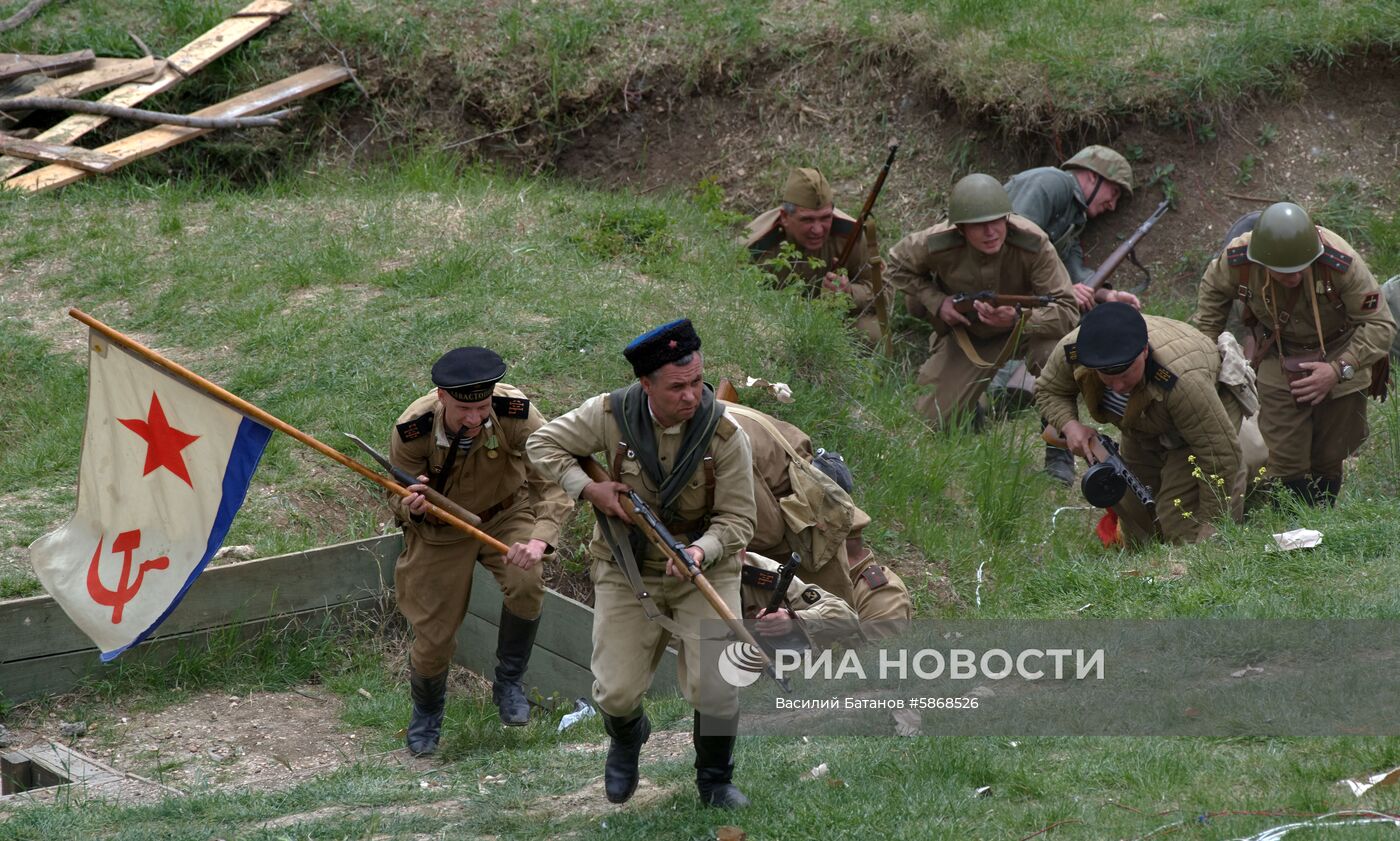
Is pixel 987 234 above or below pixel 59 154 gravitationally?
below

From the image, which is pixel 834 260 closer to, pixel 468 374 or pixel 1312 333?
pixel 1312 333

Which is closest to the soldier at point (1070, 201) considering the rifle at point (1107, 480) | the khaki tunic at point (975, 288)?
the khaki tunic at point (975, 288)

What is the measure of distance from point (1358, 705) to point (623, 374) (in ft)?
16.7

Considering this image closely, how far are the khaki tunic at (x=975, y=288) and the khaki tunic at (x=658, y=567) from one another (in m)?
5.60

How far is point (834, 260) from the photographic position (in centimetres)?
1185

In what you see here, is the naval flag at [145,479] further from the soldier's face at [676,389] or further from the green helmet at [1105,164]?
the green helmet at [1105,164]

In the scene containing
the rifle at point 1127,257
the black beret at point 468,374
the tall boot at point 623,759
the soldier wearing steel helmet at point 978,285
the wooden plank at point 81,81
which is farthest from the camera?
the wooden plank at point 81,81

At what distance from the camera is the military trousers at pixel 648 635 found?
5.32 metres

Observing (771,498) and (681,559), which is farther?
(771,498)

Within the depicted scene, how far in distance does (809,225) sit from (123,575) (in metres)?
6.44

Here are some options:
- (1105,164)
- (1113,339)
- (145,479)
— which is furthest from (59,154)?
(1113,339)

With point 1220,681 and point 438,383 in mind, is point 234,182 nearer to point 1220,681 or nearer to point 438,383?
point 438,383

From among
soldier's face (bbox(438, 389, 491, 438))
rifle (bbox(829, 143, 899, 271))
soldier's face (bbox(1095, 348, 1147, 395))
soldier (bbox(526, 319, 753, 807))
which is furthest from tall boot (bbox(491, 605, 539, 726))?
rifle (bbox(829, 143, 899, 271))

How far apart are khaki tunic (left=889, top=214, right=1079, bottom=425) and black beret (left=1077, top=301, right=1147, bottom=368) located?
Result: 2.57m
